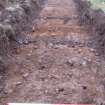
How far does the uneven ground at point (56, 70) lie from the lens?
4840mm

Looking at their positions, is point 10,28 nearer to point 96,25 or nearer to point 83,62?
point 83,62

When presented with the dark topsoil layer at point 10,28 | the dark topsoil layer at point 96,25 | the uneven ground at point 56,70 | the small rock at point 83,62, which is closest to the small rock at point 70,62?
the uneven ground at point 56,70

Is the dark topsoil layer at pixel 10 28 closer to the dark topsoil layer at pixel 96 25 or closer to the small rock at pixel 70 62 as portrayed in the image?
the small rock at pixel 70 62

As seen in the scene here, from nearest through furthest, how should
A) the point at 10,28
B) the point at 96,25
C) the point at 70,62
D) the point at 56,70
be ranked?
1. the point at 56,70
2. the point at 70,62
3. the point at 10,28
4. the point at 96,25

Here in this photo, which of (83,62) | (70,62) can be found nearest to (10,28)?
(70,62)

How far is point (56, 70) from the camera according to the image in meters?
5.93

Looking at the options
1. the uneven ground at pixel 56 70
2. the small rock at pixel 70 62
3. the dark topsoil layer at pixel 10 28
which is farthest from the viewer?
the small rock at pixel 70 62

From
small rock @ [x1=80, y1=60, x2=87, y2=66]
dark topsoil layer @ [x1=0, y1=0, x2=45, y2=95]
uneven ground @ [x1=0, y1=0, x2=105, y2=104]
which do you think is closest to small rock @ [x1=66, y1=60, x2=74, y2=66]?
uneven ground @ [x1=0, y1=0, x2=105, y2=104]

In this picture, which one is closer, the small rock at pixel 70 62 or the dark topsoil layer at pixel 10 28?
the dark topsoil layer at pixel 10 28

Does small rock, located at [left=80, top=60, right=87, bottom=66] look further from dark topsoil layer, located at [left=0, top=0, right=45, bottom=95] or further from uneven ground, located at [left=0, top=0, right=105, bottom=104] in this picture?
dark topsoil layer, located at [left=0, top=0, right=45, bottom=95]

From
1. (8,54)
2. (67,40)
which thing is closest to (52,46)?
(67,40)

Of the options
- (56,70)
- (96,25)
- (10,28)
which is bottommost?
(56,70)

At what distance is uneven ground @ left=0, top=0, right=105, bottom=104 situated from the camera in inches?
191

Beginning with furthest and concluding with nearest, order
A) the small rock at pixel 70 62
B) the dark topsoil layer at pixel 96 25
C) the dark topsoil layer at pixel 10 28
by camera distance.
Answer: the dark topsoil layer at pixel 96 25 < the small rock at pixel 70 62 < the dark topsoil layer at pixel 10 28
